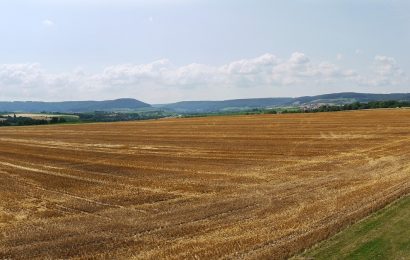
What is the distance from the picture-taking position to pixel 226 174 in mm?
29766

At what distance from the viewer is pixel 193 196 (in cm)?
2336

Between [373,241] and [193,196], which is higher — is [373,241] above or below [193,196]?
below

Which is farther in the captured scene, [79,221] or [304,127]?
[304,127]

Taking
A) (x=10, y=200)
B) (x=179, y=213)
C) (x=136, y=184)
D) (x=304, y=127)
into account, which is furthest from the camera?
(x=304, y=127)

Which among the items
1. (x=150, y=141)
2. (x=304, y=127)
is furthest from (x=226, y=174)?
(x=304, y=127)

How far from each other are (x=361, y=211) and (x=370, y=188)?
17.6ft

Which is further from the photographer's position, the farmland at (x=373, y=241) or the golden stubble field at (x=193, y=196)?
the golden stubble field at (x=193, y=196)

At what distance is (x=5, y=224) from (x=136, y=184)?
355 inches

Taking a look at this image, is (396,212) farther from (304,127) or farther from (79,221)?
(304,127)

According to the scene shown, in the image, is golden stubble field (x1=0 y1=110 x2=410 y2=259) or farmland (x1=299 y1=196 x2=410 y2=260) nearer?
farmland (x1=299 y1=196 x2=410 y2=260)

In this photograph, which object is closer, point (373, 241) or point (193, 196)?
point (373, 241)

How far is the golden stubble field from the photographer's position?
1592 centimetres

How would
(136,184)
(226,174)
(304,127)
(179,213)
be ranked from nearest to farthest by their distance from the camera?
1. (179,213)
2. (136,184)
3. (226,174)
4. (304,127)

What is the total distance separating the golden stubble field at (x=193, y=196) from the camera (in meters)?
15.9
